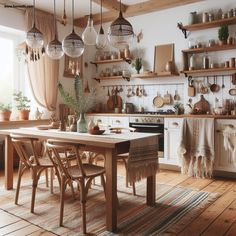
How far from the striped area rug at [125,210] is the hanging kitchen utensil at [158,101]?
1866mm

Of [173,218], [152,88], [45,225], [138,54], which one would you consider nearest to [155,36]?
[138,54]

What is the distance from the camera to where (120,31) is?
2.61 metres

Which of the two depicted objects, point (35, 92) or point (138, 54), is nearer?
point (35, 92)

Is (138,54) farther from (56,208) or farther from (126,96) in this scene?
(56,208)

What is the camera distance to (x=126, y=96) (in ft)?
18.0

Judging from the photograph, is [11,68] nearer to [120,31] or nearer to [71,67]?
[71,67]

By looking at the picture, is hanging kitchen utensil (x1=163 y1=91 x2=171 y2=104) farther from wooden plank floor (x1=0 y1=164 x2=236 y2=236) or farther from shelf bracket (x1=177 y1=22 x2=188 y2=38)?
wooden plank floor (x1=0 y1=164 x2=236 y2=236)

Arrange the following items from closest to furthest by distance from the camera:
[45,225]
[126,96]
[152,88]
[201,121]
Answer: [45,225]
[201,121]
[152,88]
[126,96]

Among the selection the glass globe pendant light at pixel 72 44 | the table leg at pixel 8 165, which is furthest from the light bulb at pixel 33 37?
the table leg at pixel 8 165

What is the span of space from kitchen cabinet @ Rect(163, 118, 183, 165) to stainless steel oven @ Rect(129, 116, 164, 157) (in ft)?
0.26

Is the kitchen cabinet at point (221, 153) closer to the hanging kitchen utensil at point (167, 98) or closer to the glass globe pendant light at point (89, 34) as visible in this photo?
the hanging kitchen utensil at point (167, 98)

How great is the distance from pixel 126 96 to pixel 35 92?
67.4 inches

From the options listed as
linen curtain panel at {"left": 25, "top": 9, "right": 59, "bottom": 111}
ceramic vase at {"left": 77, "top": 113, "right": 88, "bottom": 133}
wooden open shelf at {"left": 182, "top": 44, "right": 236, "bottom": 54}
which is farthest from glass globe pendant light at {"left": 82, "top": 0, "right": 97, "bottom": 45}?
wooden open shelf at {"left": 182, "top": 44, "right": 236, "bottom": 54}

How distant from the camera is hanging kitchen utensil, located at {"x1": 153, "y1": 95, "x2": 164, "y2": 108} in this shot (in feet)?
16.4
